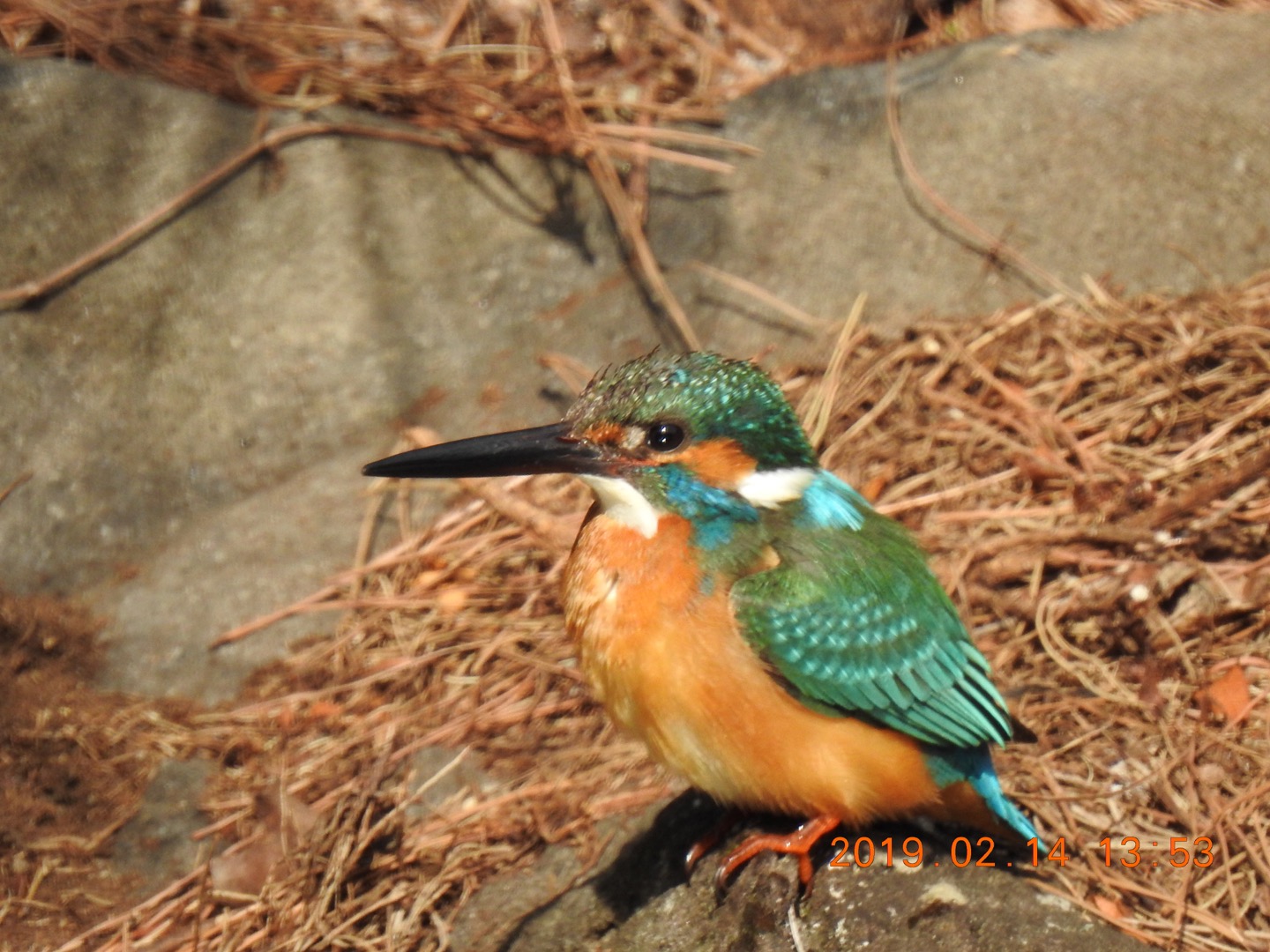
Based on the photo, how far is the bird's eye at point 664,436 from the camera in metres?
2.57

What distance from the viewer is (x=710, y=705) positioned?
2412 mm

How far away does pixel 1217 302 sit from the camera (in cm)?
401

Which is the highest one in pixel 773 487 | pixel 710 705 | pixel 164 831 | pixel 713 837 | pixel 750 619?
A: pixel 773 487

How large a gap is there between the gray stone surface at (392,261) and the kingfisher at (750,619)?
172 cm

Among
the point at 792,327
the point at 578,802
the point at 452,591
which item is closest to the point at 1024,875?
the point at 578,802

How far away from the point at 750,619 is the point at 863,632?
277 mm

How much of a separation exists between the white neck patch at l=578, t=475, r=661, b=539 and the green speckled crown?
13 cm

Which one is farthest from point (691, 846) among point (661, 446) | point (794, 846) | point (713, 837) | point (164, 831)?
point (164, 831)

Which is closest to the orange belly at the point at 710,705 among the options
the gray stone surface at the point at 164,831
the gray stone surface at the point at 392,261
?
the gray stone surface at the point at 164,831

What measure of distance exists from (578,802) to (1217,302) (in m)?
2.71

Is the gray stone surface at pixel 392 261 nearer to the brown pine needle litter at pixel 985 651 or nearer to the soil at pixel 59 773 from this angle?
the soil at pixel 59 773

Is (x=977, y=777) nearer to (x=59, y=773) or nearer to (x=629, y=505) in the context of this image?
(x=629, y=505)

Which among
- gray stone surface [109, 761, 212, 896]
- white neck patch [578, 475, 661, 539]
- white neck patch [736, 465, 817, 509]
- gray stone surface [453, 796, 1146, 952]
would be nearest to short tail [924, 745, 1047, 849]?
gray stone surface [453, 796, 1146, 952]

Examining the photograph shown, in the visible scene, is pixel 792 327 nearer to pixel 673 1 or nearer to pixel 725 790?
pixel 673 1
